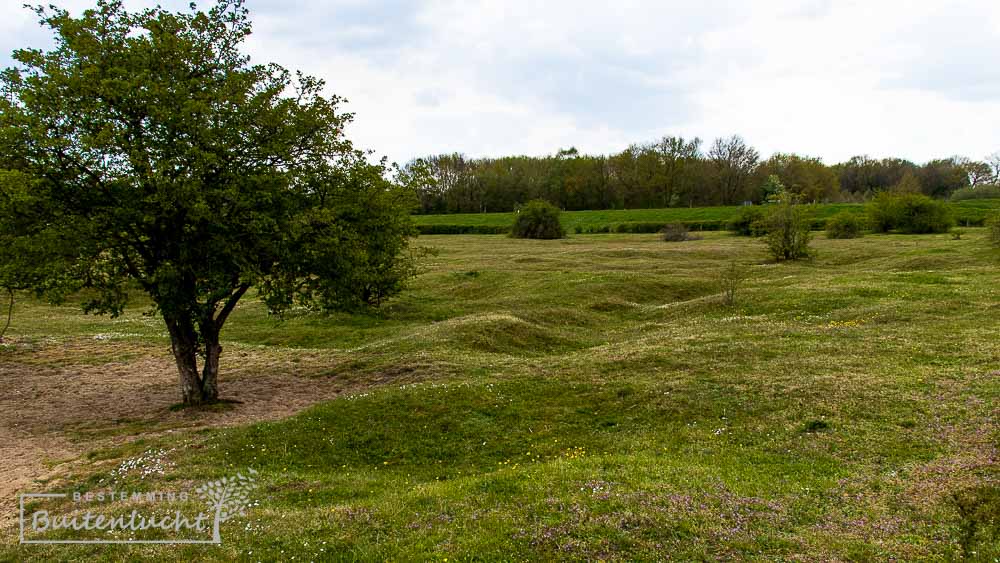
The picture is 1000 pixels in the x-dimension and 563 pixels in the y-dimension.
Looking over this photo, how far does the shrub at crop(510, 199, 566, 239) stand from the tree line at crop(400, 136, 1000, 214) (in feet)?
125

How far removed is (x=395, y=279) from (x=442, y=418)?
20.1 m

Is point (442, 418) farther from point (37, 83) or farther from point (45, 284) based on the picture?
point (37, 83)

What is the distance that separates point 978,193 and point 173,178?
126009 millimetres

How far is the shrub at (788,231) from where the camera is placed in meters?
50.6

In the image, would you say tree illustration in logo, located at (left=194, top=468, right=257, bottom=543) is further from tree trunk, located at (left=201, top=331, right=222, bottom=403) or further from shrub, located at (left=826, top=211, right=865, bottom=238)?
shrub, located at (left=826, top=211, right=865, bottom=238)

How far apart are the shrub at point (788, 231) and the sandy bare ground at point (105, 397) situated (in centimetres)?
4052

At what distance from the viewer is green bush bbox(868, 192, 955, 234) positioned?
69.5 metres

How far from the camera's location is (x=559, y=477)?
1066cm

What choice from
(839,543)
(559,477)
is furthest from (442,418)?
(839,543)

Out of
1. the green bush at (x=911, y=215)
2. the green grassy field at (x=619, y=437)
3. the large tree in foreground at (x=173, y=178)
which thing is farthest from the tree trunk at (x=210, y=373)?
the green bush at (x=911, y=215)

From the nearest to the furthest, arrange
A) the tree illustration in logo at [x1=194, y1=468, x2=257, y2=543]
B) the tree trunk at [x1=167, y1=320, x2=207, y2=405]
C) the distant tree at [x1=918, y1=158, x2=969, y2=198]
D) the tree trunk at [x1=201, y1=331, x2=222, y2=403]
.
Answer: the tree illustration in logo at [x1=194, y1=468, x2=257, y2=543], the tree trunk at [x1=167, y1=320, x2=207, y2=405], the tree trunk at [x1=201, y1=331, x2=222, y2=403], the distant tree at [x1=918, y1=158, x2=969, y2=198]

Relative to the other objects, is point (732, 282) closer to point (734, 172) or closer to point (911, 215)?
point (911, 215)

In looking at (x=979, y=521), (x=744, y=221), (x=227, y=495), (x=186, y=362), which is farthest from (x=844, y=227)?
(x=227, y=495)

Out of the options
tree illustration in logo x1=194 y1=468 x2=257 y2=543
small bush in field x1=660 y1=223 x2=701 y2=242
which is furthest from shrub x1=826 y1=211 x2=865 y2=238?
tree illustration in logo x1=194 y1=468 x2=257 y2=543
